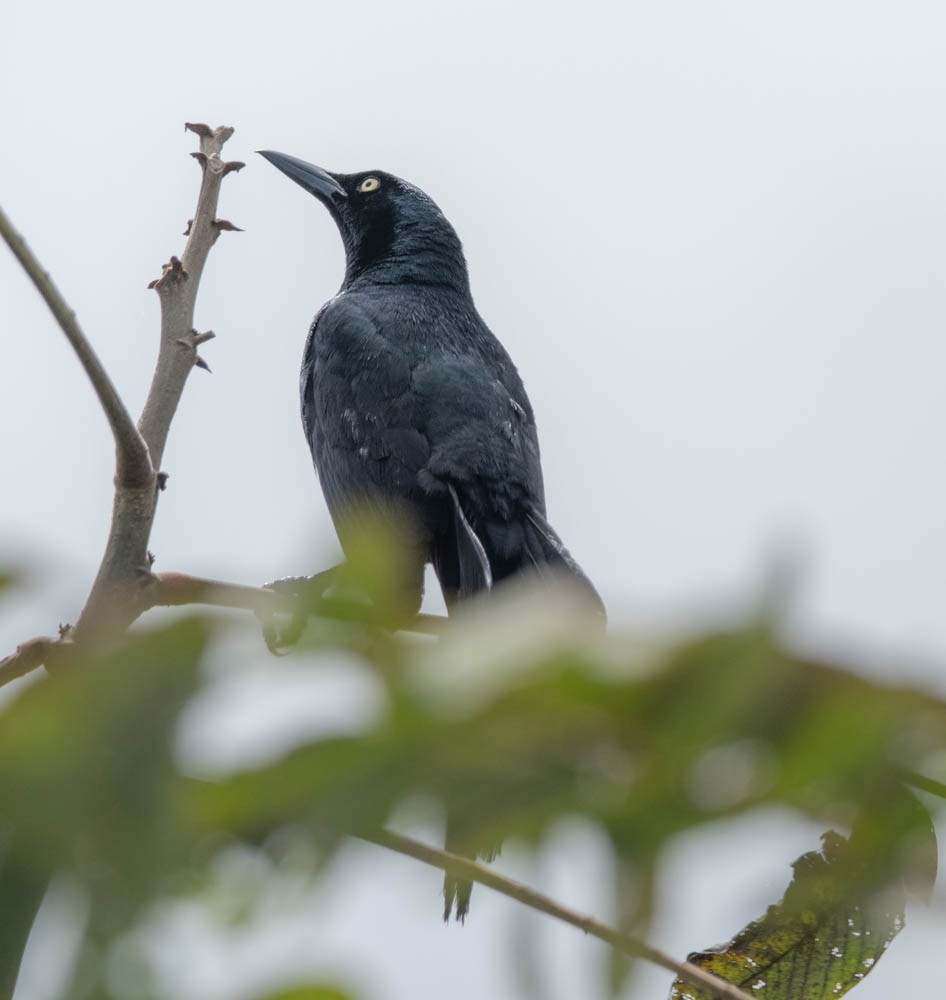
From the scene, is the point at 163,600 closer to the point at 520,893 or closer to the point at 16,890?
the point at 520,893

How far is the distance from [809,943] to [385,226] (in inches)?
199

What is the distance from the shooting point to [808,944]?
5.85 feet

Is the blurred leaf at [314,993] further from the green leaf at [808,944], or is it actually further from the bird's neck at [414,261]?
the bird's neck at [414,261]

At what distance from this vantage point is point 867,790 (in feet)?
2.57

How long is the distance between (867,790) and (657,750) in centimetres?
15

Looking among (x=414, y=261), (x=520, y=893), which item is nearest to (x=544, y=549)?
(x=414, y=261)

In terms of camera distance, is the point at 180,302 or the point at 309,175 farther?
the point at 309,175

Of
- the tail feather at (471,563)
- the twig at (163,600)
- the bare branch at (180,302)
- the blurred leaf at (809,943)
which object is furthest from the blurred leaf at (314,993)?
the tail feather at (471,563)

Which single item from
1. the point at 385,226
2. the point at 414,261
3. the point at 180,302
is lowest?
the point at 180,302

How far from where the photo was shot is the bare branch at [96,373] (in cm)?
204

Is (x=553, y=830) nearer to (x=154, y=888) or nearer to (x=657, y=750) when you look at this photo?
(x=657, y=750)

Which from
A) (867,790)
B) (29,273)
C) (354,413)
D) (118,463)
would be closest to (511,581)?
(354,413)

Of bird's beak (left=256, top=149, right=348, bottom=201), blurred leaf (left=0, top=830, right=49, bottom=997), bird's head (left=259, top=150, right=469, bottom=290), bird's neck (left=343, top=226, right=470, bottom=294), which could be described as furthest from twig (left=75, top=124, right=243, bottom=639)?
bird's beak (left=256, top=149, right=348, bottom=201)

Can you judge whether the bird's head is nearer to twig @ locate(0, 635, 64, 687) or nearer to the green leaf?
twig @ locate(0, 635, 64, 687)
